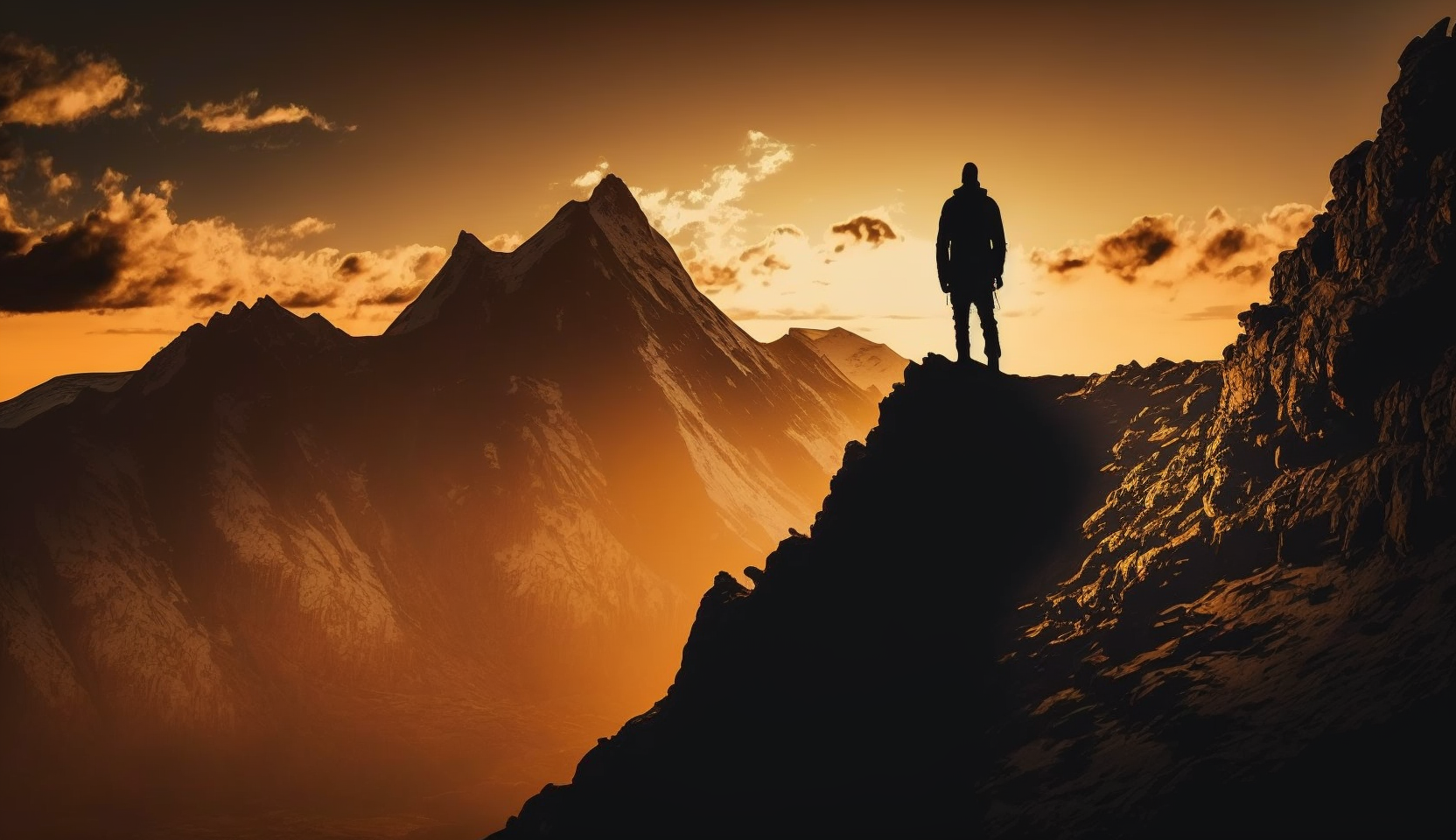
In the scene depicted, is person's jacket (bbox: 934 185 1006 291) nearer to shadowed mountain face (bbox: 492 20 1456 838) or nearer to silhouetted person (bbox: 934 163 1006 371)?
silhouetted person (bbox: 934 163 1006 371)

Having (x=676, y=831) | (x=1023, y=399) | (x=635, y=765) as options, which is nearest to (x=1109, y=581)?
(x=1023, y=399)

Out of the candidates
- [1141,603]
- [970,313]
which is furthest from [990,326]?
[1141,603]

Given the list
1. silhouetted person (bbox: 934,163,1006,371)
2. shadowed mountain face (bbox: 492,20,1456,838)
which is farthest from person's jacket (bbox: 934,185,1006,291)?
shadowed mountain face (bbox: 492,20,1456,838)

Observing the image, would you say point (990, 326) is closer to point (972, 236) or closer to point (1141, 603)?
point (972, 236)

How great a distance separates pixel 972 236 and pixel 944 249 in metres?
1.30

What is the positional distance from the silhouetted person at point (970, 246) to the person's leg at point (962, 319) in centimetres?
4

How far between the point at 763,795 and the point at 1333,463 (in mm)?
23124

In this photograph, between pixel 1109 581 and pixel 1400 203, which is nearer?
pixel 1400 203

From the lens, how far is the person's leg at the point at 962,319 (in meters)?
46.1

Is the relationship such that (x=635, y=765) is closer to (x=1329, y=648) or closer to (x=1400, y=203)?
(x=1329, y=648)

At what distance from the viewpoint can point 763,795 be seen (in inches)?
1635

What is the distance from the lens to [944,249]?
1796 inches

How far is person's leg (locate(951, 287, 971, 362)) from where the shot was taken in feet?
151

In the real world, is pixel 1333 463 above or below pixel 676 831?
above
